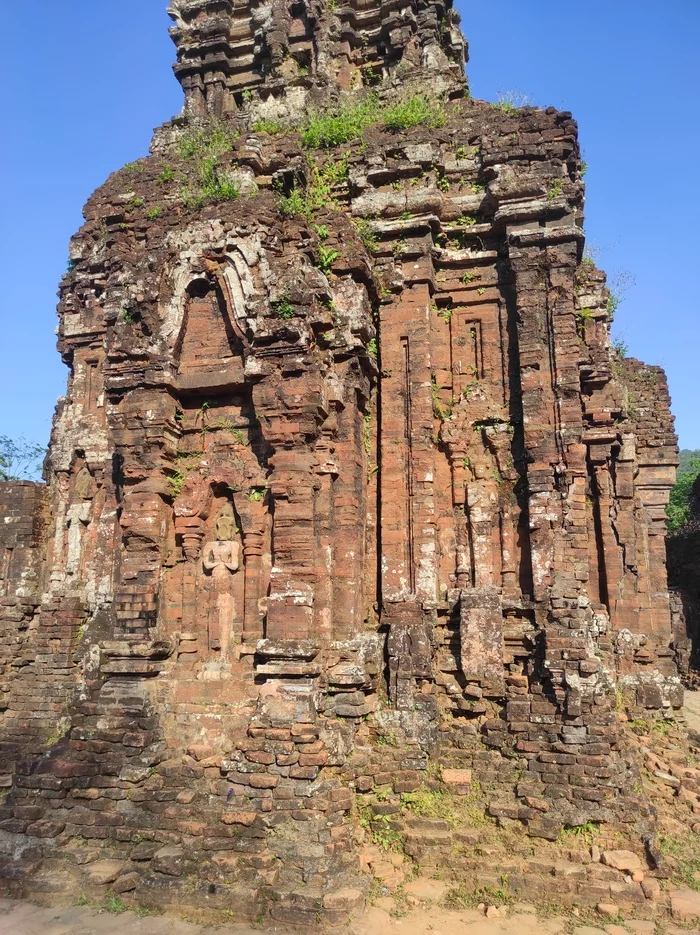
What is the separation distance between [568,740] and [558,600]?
173 centimetres

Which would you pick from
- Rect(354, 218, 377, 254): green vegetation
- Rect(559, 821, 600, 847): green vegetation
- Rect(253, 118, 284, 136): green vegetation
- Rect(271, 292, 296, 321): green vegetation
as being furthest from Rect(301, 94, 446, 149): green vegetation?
Rect(559, 821, 600, 847): green vegetation

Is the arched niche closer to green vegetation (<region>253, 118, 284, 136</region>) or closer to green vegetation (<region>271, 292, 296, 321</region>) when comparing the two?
green vegetation (<region>271, 292, 296, 321</region>)

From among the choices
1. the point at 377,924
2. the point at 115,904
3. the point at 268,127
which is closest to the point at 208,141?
the point at 268,127

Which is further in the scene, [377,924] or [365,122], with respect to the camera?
[365,122]

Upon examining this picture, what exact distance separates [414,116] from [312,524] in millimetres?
7231

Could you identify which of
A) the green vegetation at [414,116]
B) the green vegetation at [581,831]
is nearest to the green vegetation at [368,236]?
the green vegetation at [414,116]

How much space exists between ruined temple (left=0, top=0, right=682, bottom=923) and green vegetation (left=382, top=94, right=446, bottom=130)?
0.07 meters

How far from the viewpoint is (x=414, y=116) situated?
1128cm

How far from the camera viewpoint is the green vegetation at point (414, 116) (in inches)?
443

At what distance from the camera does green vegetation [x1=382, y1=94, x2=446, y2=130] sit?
1126cm

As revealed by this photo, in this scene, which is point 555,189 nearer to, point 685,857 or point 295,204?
point 295,204

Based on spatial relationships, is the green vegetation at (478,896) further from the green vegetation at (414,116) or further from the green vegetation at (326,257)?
the green vegetation at (414,116)

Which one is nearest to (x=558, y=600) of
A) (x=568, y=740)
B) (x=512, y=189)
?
(x=568, y=740)

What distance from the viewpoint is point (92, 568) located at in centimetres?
1154
